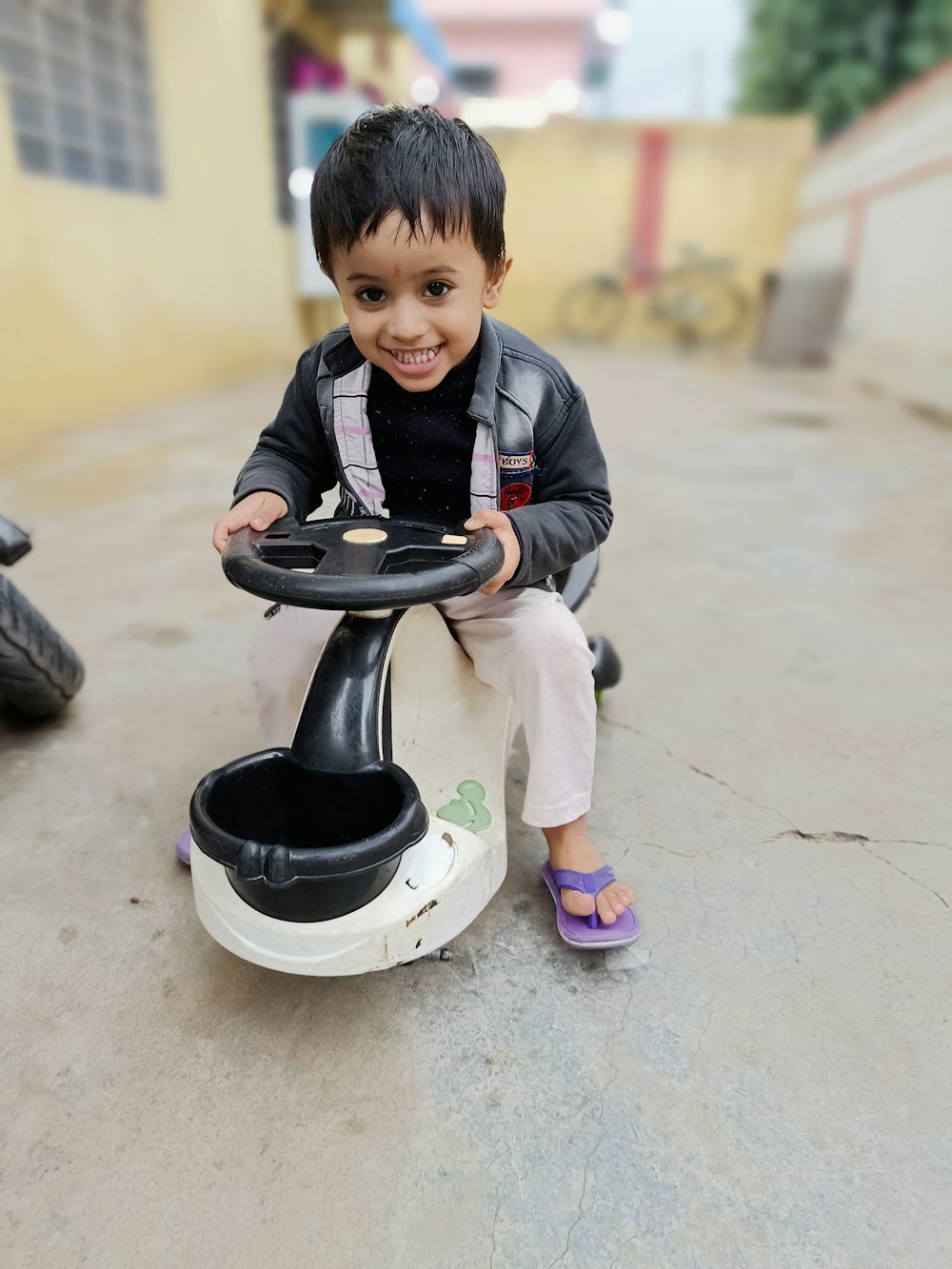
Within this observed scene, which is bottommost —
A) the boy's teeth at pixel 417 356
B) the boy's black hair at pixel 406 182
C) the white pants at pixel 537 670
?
the white pants at pixel 537 670

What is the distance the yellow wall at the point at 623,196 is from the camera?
934 centimetres

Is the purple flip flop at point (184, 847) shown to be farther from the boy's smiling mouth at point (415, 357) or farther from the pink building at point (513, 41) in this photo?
the pink building at point (513, 41)

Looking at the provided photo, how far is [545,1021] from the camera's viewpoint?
0.95 m

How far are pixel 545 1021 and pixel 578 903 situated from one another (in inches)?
5.9

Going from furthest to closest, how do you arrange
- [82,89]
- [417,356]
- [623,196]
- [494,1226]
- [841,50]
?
[841,50] → [623,196] → [82,89] → [417,356] → [494,1226]

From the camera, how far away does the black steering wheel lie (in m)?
0.81

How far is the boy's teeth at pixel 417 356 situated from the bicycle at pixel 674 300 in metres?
8.77

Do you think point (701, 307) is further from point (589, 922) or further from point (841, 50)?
point (589, 922)

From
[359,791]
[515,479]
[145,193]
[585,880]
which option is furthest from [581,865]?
[145,193]

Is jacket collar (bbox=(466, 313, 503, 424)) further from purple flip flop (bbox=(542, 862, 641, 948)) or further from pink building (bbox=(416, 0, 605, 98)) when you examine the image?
pink building (bbox=(416, 0, 605, 98))

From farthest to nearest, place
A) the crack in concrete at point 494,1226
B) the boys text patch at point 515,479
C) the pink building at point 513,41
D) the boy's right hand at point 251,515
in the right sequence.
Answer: the pink building at point 513,41
the boys text patch at point 515,479
the boy's right hand at point 251,515
the crack in concrete at point 494,1226

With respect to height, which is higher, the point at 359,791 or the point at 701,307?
the point at 359,791

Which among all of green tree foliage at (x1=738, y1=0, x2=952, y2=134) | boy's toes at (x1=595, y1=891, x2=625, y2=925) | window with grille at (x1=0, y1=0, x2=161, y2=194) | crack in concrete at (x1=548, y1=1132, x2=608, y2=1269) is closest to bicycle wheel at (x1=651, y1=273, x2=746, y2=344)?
green tree foliage at (x1=738, y1=0, x2=952, y2=134)

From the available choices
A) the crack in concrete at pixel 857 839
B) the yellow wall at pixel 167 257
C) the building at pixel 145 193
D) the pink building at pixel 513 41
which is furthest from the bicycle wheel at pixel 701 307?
the crack in concrete at pixel 857 839
